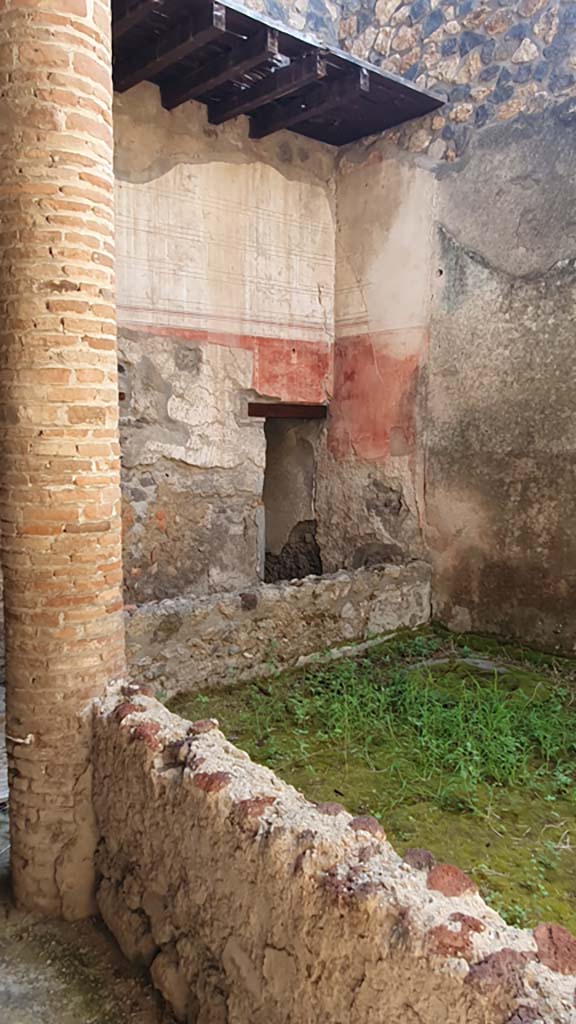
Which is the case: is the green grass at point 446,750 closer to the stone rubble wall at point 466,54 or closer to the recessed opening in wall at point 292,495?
the recessed opening in wall at point 292,495

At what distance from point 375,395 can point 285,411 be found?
0.75m

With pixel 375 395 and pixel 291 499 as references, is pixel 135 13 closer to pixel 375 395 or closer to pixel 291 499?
pixel 375 395

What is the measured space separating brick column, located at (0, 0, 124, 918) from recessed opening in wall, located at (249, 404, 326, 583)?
3.87m

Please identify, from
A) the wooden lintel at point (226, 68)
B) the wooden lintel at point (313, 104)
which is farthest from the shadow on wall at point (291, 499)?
the wooden lintel at point (226, 68)

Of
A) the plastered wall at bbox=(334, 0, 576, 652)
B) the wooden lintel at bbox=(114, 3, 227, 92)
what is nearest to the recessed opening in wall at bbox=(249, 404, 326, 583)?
the plastered wall at bbox=(334, 0, 576, 652)

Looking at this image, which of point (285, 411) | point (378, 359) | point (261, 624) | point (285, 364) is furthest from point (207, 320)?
point (261, 624)

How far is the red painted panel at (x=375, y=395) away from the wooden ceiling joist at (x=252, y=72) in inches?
63.3

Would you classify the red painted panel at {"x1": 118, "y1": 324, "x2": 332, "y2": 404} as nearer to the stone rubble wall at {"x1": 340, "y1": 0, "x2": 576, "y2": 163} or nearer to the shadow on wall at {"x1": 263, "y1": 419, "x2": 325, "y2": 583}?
the shadow on wall at {"x1": 263, "y1": 419, "x2": 325, "y2": 583}

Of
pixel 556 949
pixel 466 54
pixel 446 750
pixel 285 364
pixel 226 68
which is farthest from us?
pixel 285 364

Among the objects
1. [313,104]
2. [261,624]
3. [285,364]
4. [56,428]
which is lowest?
[261,624]

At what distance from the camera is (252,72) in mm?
4801

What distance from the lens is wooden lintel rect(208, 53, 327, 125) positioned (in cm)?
457

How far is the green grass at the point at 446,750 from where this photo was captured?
2844 millimetres

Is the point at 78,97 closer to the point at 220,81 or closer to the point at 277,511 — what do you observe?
the point at 220,81
